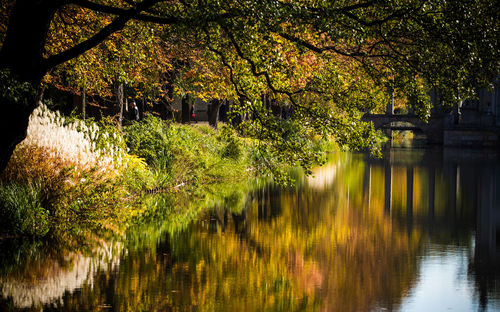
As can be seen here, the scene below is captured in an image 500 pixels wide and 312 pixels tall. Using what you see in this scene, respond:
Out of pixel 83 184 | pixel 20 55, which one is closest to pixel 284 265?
pixel 20 55

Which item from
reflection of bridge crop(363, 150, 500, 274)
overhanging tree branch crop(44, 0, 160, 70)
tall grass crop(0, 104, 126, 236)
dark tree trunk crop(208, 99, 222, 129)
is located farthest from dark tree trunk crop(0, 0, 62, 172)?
dark tree trunk crop(208, 99, 222, 129)

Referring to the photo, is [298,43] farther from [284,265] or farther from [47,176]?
[47,176]

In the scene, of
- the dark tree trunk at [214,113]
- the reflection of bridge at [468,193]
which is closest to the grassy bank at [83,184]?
the reflection of bridge at [468,193]

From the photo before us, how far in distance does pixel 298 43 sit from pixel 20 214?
5755mm

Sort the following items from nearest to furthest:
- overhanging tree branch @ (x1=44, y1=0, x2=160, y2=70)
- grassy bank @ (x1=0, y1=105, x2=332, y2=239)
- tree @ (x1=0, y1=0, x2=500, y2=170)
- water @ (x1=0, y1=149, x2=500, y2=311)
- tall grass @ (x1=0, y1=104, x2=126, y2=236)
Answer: water @ (x1=0, y1=149, x2=500, y2=311), tree @ (x1=0, y1=0, x2=500, y2=170), overhanging tree branch @ (x1=44, y1=0, x2=160, y2=70), tall grass @ (x1=0, y1=104, x2=126, y2=236), grassy bank @ (x1=0, y1=105, x2=332, y2=239)

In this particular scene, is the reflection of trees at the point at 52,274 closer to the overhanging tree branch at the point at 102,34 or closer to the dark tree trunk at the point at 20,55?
the dark tree trunk at the point at 20,55

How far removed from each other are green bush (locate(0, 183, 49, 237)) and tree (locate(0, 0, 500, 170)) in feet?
3.03

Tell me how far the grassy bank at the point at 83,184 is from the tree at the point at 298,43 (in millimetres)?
1391

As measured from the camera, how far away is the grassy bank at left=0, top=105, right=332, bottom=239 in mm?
13641

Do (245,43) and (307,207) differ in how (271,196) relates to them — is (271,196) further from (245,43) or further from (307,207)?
(245,43)

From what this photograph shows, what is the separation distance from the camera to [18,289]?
371 inches

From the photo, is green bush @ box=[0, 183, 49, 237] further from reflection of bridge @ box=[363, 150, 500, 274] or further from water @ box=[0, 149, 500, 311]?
reflection of bridge @ box=[363, 150, 500, 274]

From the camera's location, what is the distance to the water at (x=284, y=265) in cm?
896

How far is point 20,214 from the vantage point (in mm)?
13305
